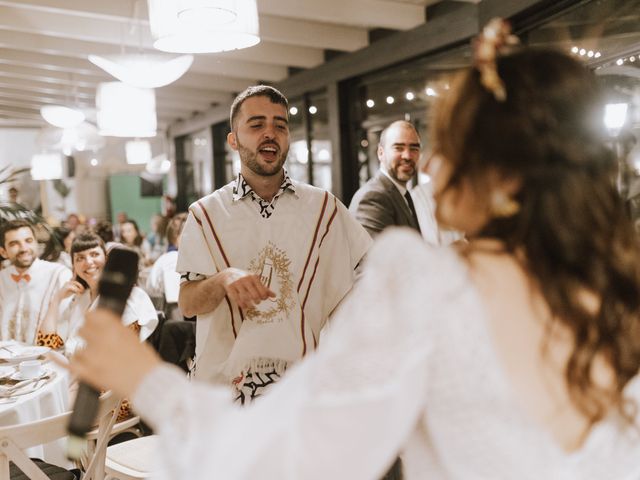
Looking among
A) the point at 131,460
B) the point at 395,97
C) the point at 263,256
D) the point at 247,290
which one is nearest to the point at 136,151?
the point at 395,97

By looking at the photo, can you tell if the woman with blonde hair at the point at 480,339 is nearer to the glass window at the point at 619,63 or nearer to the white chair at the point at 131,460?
the white chair at the point at 131,460

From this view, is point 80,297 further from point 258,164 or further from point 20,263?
point 258,164

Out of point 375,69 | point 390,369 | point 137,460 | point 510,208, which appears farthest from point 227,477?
point 375,69

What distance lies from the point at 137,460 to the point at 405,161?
6.71 ft

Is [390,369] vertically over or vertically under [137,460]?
over

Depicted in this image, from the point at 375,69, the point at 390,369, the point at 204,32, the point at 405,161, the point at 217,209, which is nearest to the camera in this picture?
the point at 390,369

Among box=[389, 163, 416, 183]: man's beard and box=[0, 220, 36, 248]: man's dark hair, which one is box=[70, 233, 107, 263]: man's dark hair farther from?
box=[389, 163, 416, 183]: man's beard

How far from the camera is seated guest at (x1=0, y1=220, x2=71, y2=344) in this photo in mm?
4160

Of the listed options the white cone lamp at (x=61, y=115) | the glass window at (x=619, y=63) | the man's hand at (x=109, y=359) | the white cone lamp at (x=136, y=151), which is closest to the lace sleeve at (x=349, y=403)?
the man's hand at (x=109, y=359)

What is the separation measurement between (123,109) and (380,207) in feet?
6.70

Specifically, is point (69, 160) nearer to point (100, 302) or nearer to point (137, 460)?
point (137, 460)

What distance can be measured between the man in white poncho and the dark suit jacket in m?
1.43

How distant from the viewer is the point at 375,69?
6137 mm

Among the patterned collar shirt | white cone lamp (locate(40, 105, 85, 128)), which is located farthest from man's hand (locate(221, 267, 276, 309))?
white cone lamp (locate(40, 105, 85, 128))
